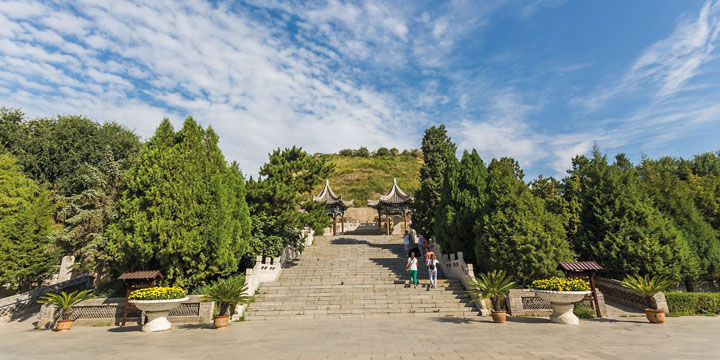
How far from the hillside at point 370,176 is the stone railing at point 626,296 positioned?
Answer: 3911cm

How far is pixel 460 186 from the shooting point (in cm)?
1841

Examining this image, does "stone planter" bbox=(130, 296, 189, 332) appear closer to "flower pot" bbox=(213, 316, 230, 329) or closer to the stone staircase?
"flower pot" bbox=(213, 316, 230, 329)

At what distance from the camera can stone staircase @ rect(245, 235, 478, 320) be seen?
1247 centimetres

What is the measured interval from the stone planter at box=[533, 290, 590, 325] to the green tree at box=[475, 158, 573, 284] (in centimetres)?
312

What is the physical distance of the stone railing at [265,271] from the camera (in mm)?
13248

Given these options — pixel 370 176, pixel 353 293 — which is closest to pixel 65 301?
pixel 353 293

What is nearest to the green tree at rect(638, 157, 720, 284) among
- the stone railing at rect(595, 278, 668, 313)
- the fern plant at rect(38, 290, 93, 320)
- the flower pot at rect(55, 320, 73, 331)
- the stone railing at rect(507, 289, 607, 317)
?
the stone railing at rect(595, 278, 668, 313)

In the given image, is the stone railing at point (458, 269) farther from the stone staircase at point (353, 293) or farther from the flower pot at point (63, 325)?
the flower pot at point (63, 325)

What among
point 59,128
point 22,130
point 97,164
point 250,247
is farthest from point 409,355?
point 22,130

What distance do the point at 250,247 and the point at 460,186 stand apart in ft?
38.1

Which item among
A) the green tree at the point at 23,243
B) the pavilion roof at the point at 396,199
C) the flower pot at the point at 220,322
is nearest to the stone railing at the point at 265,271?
the flower pot at the point at 220,322

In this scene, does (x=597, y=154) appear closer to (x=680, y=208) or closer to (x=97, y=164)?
(x=680, y=208)

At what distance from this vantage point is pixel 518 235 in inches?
529

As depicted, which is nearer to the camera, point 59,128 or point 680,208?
point 680,208
